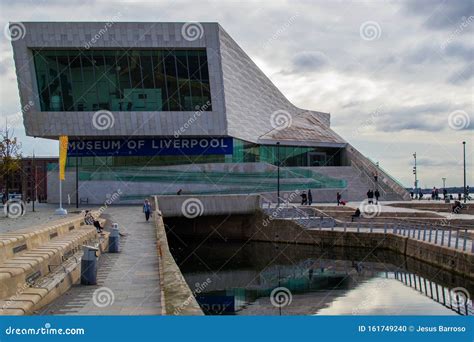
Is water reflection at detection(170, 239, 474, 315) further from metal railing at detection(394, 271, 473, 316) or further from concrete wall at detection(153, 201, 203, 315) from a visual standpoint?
concrete wall at detection(153, 201, 203, 315)

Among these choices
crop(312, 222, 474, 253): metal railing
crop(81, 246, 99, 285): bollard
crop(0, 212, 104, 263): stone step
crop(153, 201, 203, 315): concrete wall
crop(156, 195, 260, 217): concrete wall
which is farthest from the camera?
crop(156, 195, 260, 217): concrete wall

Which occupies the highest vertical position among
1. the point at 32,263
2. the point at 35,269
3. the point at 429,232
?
the point at 32,263

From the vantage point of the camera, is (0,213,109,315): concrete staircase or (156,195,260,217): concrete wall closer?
(0,213,109,315): concrete staircase

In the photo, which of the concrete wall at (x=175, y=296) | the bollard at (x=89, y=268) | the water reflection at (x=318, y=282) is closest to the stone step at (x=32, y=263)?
the bollard at (x=89, y=268)

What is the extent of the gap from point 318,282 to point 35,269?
16.3 m

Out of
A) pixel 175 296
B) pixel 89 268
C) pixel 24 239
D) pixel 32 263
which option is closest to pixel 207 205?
pixel 24 239

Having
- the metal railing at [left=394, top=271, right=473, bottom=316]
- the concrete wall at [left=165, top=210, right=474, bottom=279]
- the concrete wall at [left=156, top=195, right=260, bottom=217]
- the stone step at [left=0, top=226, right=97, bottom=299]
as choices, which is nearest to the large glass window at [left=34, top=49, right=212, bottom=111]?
the concrete wall at [left=165, top=210, right=474, bottom=279]

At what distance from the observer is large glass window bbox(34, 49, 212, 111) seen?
2137 inches

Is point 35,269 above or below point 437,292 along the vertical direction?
above

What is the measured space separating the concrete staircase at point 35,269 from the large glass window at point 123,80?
37488 millimetres

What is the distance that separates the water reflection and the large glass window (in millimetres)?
19829

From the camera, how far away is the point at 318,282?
2692 cm

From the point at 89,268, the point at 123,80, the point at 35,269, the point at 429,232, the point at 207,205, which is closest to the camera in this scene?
the point at 35,269

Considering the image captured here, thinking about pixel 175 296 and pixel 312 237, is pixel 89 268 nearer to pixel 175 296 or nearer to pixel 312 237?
pixel 175 296
